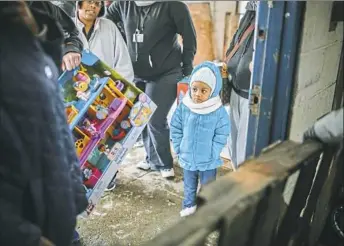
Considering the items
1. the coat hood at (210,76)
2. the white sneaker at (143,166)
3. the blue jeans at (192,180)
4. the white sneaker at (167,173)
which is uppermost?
the coat hood at (210,76)

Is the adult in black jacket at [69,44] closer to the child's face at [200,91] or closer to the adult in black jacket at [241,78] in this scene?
the child's face at [200,91]

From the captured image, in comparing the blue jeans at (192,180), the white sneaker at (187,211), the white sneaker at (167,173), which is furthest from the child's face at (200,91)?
the white sneaker at (167,173)

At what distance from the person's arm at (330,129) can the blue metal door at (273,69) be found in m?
0.26

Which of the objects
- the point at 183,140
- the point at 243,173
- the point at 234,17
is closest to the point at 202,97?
the point at 183,140

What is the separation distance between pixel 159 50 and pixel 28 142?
2166mm

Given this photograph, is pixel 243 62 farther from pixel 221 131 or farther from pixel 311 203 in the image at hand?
pixel 311 203

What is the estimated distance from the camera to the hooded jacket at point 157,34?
307 cm

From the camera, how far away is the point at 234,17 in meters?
5.93

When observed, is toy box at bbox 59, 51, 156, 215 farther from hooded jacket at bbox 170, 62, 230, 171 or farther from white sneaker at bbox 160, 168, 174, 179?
white sneaker at bbox 160, 168, 174, 179

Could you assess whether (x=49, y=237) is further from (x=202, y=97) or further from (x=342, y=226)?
(x=202, y=97)

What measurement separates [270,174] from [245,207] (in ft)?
0.53

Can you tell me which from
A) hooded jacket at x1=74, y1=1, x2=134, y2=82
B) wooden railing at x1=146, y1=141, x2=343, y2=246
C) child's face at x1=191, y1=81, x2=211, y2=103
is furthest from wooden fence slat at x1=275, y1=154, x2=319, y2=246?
hooded jacket at x1=74, y1=1, x2=134, y2=82

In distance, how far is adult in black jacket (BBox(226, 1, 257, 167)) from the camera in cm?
257

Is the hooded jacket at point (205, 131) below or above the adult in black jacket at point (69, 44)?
below
